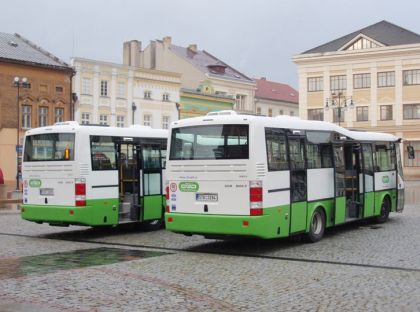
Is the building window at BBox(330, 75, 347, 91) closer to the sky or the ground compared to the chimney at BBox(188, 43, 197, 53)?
closer to the ground

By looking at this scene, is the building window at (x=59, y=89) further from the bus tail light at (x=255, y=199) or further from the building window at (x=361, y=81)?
the bus tail light at (x=255, y=199)

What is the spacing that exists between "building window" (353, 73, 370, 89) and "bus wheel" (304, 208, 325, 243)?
205 ft

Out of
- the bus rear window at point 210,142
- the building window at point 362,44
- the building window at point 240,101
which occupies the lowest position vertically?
the bus rear window at point 210,142

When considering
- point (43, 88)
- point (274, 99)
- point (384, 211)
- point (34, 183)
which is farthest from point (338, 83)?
point (34, 183)

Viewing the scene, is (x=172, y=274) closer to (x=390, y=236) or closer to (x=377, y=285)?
(x=377, y=285)

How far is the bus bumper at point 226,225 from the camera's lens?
1252 centimetres

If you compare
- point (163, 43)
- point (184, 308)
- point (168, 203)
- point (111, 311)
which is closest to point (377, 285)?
point (184, 308)

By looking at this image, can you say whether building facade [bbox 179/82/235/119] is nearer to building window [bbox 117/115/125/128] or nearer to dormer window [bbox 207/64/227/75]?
dormer window [bbox 207/64/227/75]

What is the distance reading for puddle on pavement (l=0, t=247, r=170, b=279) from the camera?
35.1 feet

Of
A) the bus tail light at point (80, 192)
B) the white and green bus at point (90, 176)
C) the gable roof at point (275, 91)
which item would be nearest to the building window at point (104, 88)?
the gable roof at point (275, 91)

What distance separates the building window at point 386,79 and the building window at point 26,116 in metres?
41.4

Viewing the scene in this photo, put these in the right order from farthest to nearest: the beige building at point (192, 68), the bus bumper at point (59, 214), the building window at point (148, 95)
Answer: the beige building at point (192, 68), the building window at point (148, 95), the bus bumper at point (59, 214)

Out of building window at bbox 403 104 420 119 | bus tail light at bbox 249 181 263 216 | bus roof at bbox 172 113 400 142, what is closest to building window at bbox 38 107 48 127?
bus roof at bbox 172 113 400 142

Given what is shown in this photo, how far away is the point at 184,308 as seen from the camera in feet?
26.4
